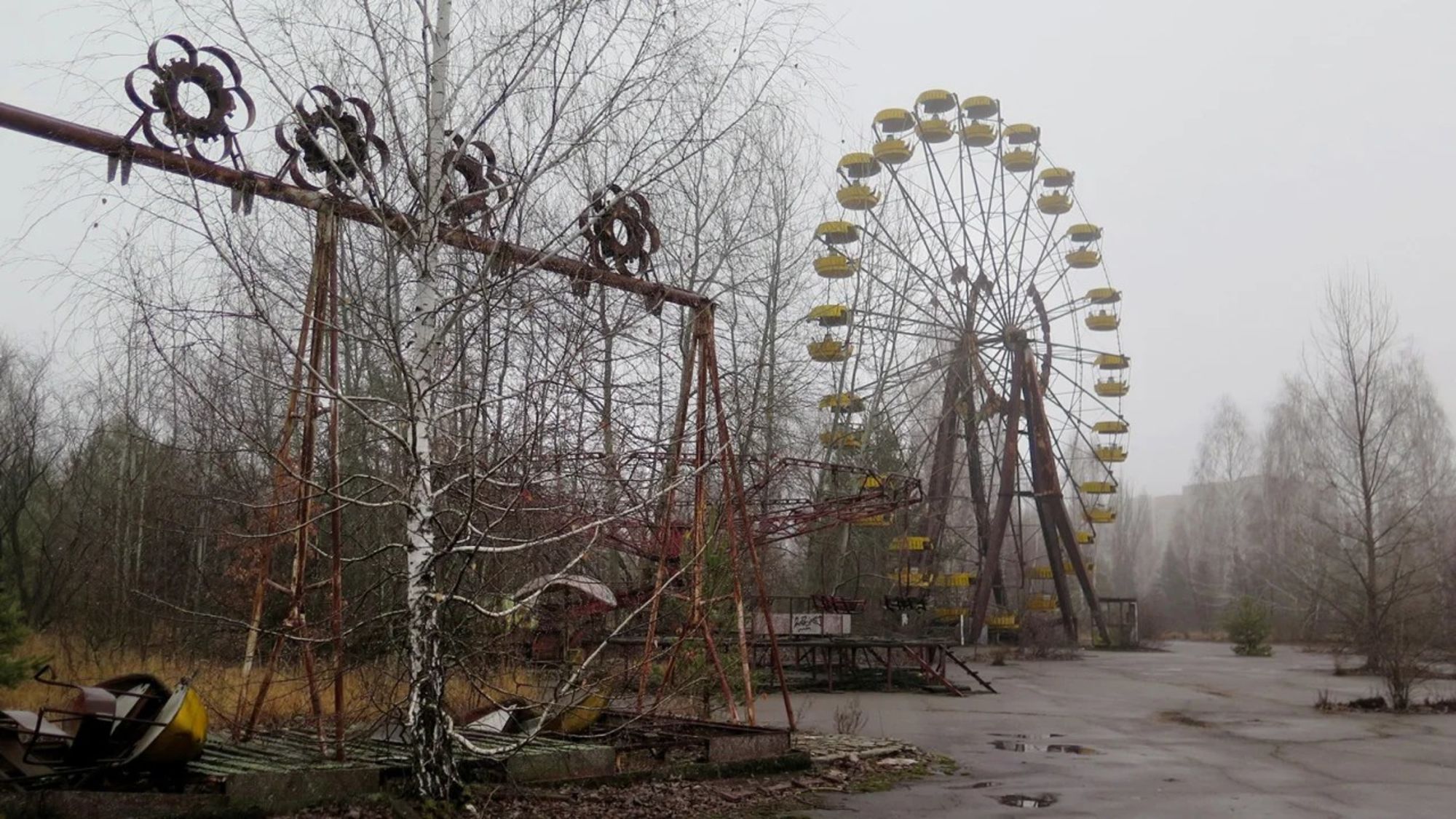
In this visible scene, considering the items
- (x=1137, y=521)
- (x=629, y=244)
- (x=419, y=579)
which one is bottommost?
(x=419, y=579)

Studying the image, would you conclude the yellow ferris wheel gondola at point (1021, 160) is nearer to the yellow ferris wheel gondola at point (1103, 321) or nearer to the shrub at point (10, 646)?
the yellow ferris wheel gondola at point (1103, 321)

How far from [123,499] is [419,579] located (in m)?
17.3

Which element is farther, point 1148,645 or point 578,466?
point 1148,645

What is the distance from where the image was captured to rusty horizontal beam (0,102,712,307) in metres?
7.15

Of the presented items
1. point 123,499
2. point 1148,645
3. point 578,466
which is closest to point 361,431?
point 578,466

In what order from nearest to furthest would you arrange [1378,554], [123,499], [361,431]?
[361,431] → [123,499] → [1378,554]

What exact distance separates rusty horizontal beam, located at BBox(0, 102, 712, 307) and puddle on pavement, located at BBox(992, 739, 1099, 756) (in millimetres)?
7608

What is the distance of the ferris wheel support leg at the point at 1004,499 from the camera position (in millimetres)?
34844


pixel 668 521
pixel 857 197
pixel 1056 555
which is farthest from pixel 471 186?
pixel 1056 555

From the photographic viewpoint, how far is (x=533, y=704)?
7359 millimetres

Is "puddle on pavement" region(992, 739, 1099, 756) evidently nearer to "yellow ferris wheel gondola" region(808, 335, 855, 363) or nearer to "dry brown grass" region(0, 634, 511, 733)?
"dry brown grass" region(0, 634, 511, 733)

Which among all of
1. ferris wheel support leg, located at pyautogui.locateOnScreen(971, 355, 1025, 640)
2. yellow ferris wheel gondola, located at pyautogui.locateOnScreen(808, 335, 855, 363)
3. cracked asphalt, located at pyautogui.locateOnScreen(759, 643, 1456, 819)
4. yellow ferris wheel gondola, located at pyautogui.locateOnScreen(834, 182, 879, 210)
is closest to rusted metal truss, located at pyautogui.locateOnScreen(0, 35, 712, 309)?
cracked asphalt, located at pyautogui.locateOnScreen(759, 643, 1456, 819)

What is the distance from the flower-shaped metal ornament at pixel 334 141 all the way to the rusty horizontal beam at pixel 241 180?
5.1 inches

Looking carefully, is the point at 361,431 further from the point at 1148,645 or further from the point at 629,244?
the point at 1148,645
